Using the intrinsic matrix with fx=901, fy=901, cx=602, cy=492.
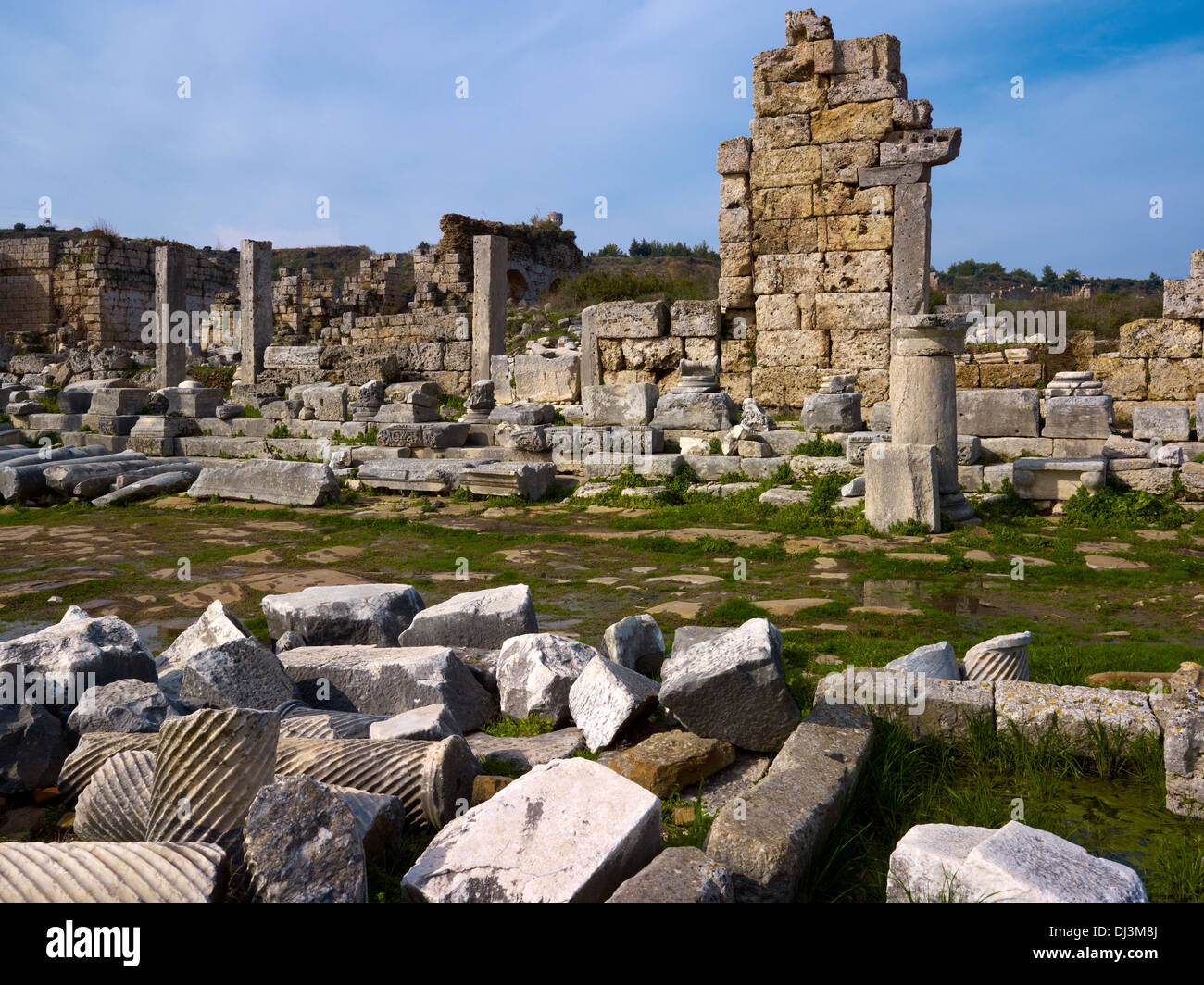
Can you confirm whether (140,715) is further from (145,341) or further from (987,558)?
(145,341)

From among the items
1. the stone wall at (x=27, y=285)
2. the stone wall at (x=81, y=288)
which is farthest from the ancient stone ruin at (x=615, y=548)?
the stone wall at (x=27, y=285)

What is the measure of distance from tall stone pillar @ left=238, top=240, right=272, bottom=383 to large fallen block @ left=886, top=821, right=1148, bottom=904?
18943 millimetres

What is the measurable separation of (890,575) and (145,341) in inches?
960

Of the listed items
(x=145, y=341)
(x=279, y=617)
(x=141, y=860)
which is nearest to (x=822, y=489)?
(x=279, y=617)

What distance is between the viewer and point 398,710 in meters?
4.12

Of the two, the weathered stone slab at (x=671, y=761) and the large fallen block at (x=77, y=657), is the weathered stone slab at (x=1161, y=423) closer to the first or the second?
the weathered stone slab at (x=671, y=761)

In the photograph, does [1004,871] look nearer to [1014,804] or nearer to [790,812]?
[790,812]

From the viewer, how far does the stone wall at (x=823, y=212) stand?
1262 centimetres

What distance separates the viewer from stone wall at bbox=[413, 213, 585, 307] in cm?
2373

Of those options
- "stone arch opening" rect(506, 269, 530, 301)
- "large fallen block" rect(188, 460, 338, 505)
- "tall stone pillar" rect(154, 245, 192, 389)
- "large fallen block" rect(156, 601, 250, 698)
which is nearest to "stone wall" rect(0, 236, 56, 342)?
"tall stone pillar" rect(154, 245, 192, 389)

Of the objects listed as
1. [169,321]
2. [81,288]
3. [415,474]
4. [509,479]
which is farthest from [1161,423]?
[81,288]

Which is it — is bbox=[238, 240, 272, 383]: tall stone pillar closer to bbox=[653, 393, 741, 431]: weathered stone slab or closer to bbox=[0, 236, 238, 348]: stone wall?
bbox=[0, 236, 238, 348]: stone wall

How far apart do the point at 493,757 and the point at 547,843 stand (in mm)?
1104

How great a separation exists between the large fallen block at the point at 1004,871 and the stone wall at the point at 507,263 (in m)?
21.0
